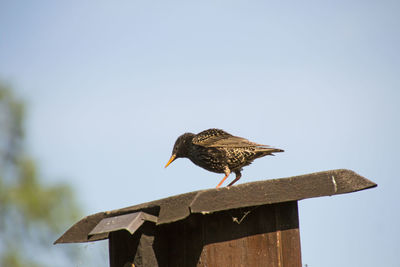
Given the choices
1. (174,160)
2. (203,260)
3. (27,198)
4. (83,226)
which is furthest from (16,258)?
(203,260)

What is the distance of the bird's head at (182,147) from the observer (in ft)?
23.5

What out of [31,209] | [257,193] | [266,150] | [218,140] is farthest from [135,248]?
[31,209]

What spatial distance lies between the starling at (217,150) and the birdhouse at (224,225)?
2333mm

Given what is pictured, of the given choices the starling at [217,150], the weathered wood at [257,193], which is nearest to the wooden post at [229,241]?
the weathered wood at [257,193]

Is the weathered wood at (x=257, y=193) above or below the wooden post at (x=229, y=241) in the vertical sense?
above

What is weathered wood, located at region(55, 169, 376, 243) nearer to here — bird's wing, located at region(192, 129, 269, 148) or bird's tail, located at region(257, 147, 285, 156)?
bird's tail, located at region(257, 147, 285, 156)

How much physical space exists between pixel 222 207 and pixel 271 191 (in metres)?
0.37

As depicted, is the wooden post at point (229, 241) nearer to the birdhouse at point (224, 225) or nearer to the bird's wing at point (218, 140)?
the birdhouse at point (224, 225)

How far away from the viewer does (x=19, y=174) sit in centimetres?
1422

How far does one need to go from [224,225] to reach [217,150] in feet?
8.47

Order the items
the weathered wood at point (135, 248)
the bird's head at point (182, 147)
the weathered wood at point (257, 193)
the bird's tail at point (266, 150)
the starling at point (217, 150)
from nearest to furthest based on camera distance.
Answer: the weathered wood at point (257, 193) < the weathered wood at point (135, 248) < the bird's tail at point (266, 150) < the starling at point (217, 150) < the bird's head at point (182, 147)

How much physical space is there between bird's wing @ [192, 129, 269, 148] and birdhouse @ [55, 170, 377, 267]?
2.37m

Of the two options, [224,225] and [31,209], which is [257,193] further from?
[31,209]

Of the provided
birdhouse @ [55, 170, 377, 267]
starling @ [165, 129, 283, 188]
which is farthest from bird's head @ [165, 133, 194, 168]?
birdhouse @ [55, 170, 377, 267]
